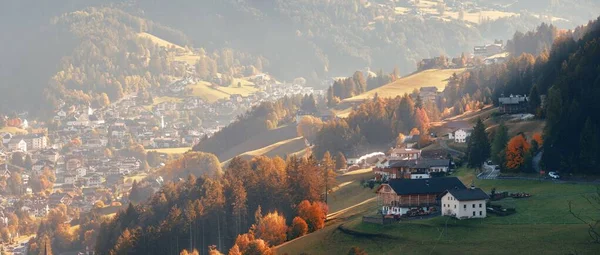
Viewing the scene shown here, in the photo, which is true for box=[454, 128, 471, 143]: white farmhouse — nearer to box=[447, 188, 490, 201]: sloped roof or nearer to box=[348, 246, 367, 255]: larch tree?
box=[447, 188, 490, 201]: sloped roof

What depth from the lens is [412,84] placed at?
16900cm

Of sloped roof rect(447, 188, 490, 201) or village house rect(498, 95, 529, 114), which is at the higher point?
village house rect(498, 95, 529, 114)

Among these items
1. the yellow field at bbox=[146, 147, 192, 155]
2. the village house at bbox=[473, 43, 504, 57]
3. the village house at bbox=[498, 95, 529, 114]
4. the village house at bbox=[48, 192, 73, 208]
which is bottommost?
the village house at bbox=[48, 192, 73, 208]

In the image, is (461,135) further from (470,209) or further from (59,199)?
(59,199)

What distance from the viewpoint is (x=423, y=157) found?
97.8 metres

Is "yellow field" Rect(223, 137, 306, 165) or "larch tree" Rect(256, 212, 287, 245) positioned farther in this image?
"yellow field" Rect(223, 137, 306, 165)

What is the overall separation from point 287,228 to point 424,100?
6199 centimetres

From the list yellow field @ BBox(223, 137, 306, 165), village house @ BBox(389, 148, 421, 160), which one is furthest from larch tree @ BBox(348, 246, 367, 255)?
yellow field @ BBox(223, 137, 306, 165)

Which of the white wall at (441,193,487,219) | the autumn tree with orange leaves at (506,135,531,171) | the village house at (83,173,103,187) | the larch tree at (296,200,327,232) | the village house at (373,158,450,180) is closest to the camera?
the white wall at (441,193,487,219)

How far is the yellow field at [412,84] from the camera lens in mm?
163825

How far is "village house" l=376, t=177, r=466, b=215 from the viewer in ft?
243

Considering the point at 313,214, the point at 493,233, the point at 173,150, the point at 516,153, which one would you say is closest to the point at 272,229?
the point at 313,214

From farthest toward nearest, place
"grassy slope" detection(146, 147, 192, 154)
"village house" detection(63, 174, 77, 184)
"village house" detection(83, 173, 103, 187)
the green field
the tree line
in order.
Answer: "grassy slope" detection(146, 147, 192, 154), "village house" detection(63, 174, 77, 184), "village house" detection(83, 173, 103, 187), the tree line, the green field

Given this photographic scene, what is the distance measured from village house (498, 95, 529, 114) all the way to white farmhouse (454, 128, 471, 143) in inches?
165
